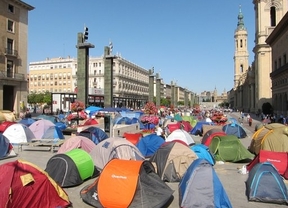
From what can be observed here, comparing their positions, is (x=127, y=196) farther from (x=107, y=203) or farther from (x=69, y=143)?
(x=69, y=143)

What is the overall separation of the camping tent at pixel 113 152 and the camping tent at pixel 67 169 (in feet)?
4.76

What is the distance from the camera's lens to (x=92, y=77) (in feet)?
322

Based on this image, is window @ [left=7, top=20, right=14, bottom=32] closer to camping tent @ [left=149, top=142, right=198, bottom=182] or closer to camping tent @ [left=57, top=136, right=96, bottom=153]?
camping tent @ [left=57, top=136, right=96, bottom=153]

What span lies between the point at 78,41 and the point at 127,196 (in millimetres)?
28156

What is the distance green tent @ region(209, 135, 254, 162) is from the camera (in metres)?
13.9

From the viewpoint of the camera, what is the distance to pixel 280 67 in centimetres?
4853

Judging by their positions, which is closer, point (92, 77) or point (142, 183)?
point (142, 183)

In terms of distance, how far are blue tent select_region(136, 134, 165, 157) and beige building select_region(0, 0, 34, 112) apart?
31287 millimetres

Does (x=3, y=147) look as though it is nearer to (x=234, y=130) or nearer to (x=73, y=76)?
(x=234, y=130)

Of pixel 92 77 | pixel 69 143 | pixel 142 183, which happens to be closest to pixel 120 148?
pixel 69 143

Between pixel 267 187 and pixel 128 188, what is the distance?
4.28m

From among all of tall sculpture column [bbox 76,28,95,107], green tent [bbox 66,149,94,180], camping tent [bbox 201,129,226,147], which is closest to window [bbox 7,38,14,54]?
tall sculpture column [bbox 76,28,95,107]

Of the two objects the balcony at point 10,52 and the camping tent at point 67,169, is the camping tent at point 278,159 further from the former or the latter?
the balcony at point 10,52

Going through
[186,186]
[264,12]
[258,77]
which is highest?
[264,12]
